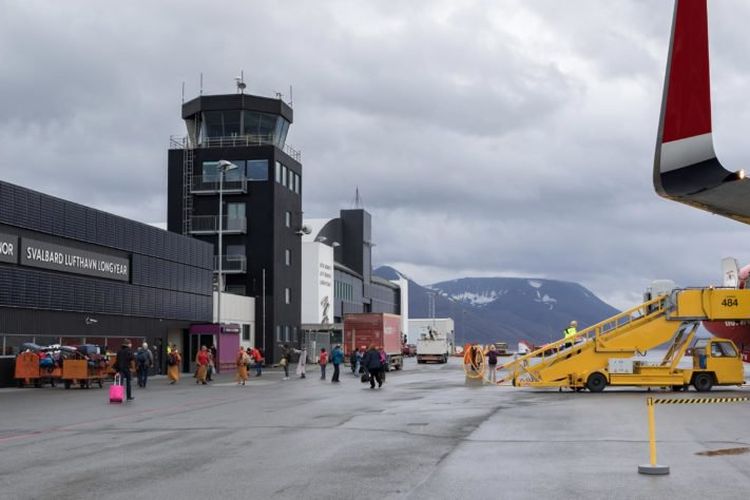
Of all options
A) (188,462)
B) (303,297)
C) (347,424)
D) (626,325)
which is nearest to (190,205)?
(303,297)

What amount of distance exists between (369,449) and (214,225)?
173 ft

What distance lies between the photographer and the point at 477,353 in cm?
3731

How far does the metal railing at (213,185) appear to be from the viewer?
65.1 m

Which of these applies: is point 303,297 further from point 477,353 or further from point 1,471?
point 1,471

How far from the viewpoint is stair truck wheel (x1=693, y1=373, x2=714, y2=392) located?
96.4 ft

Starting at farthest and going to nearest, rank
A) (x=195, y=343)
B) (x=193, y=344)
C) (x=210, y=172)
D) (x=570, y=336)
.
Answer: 1. (x=210, y=172)
2. (x=195, y=343)
3. (x=193, y=344)
4. (x=570, y=336)

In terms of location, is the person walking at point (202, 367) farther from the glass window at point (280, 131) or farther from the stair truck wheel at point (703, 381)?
the glass window at point (280, 131)

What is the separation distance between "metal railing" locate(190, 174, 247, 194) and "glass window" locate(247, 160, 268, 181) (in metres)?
0.62

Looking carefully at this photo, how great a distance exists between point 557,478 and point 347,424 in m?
7.96

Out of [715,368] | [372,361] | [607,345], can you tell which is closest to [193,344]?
[372,361]

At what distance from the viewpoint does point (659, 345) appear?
2916 cm

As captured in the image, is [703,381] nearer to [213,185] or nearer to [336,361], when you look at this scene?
[336,361]

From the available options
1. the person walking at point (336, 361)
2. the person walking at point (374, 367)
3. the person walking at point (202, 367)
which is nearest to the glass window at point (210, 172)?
the person walking at point (202, 367)

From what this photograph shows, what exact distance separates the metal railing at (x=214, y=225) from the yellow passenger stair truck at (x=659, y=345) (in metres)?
38.4
